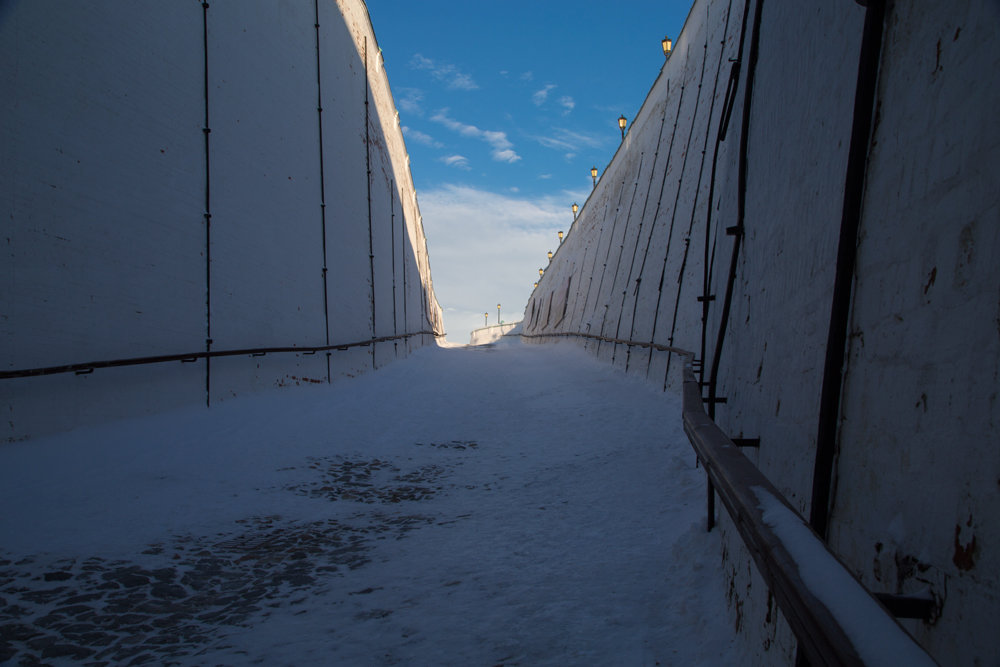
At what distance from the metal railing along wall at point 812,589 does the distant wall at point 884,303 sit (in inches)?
12.6

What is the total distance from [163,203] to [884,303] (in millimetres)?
6818

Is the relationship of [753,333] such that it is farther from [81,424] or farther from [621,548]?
[81,424]

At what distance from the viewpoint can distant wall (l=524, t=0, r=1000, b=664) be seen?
4.84 feet

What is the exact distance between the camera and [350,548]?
407 centimetres

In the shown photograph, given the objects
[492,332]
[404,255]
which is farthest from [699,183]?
[492,332]

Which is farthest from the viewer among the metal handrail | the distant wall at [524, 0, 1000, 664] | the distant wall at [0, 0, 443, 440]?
the distant wall at [0, 0, 443, 440]

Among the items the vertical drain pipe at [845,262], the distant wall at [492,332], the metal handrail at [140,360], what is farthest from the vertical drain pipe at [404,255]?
the distant wall at [492,332]

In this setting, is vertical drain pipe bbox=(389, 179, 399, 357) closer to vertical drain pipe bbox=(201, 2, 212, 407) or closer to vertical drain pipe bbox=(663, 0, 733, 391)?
vertical drain pipe bbox=(663, 0, 733, 391)

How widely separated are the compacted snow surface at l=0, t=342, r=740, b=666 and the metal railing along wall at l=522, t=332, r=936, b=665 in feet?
4.19

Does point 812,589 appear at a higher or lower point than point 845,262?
lower

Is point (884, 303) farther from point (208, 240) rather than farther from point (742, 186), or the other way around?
point (208, 240)

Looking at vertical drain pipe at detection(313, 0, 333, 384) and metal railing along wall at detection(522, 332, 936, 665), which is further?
vertical drain pipe at detection(313, 0, 333, 384)

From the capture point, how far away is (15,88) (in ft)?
16.4

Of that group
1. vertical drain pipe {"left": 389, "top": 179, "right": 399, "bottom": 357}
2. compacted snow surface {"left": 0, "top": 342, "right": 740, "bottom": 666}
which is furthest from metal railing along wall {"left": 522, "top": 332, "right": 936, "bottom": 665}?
vertical drain pipe {"left": 389, "top": 179, "right": 399, "bottom": 357}
